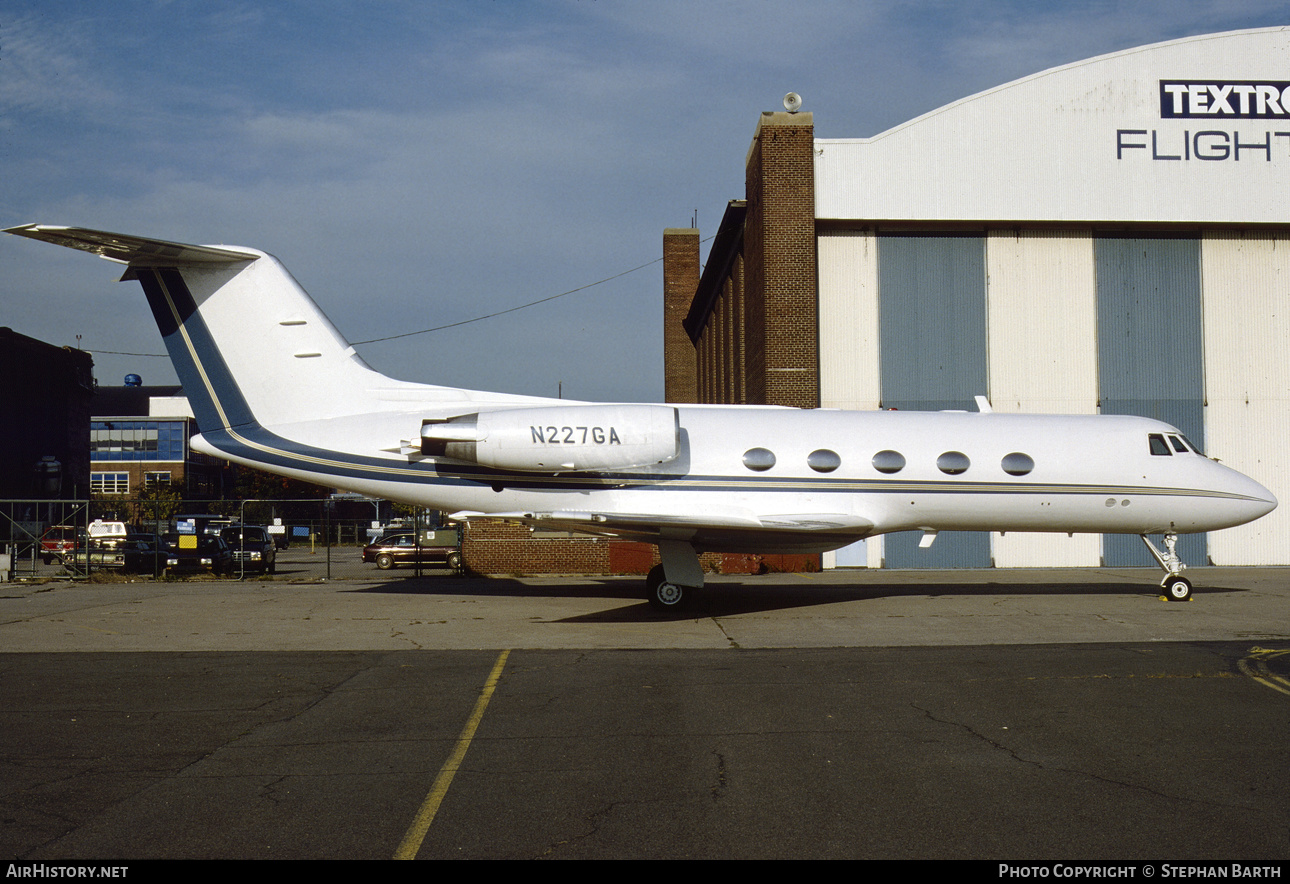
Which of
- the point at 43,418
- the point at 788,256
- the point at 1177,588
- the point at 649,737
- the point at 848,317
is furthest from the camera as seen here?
the point at 43,418

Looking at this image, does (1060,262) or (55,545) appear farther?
(55,545)

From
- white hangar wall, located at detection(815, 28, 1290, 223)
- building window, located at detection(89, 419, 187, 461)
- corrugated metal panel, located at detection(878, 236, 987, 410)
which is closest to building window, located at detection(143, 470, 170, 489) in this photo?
building window, located at detection(89, 419, 187, 461)

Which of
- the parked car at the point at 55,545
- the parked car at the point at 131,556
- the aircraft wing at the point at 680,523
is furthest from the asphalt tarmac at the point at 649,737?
the parked car at the point at 55,545

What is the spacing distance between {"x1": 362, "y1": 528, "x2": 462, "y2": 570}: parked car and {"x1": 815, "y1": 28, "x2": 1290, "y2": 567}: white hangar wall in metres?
11.7

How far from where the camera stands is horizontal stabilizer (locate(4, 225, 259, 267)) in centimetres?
1403

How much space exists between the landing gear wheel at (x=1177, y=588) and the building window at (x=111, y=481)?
3265 inches

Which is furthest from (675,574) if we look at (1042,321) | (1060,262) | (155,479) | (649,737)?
(155,479)

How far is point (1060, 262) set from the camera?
26.6 m

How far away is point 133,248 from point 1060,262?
23181 mm

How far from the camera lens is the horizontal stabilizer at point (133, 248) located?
14.0 m

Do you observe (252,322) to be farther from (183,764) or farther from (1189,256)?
(1189,256)

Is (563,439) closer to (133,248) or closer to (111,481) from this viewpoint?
(133,248)

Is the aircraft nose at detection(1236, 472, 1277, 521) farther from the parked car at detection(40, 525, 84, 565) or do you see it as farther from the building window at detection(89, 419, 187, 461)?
the building window at detection(89, 419, 187, 461)

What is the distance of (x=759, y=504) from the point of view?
51.8 feet
